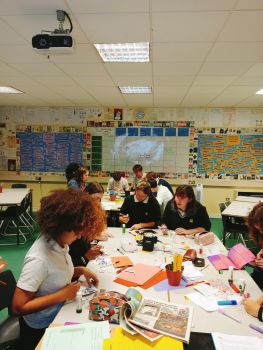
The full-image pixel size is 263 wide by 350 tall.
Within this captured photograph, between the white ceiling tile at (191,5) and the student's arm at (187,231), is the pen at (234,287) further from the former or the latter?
the white ceiling tile at (191,5)

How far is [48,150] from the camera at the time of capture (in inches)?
269

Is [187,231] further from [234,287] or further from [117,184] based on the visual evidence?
[117,184]

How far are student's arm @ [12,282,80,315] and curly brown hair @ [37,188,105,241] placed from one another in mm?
314

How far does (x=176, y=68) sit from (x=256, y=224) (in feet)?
7.78

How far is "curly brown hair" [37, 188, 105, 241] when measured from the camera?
1556mm

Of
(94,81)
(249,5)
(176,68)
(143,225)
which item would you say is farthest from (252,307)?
(94,81)

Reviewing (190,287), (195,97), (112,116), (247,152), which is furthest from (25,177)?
(190,287)

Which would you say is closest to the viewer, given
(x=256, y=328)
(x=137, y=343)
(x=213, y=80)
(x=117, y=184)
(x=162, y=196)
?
(x=137, y=343)

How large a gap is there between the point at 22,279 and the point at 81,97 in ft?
15.2

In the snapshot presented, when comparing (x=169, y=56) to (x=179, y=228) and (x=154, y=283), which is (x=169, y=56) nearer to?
(x=179, y=228)

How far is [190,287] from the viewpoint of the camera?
1.81 metres

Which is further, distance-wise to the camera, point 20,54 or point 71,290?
point 20,54

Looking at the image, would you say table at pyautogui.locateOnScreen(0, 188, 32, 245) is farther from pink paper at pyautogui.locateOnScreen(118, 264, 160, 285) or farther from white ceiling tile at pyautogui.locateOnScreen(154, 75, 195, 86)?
pink paper at pyautogui.locateOnScreen(118, 264, 160, 285)

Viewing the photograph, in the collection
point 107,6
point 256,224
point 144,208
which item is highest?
point 107,6
